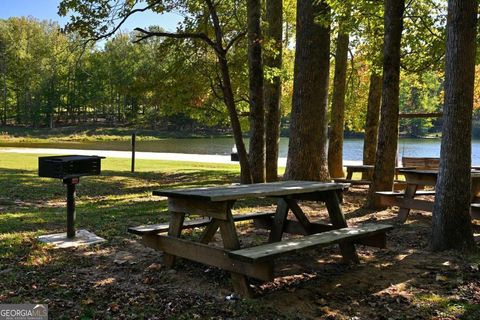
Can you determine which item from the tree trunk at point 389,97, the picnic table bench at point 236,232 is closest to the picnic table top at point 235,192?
the picnic table bench at point 236,232

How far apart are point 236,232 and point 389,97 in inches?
179

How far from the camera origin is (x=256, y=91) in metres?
10.1

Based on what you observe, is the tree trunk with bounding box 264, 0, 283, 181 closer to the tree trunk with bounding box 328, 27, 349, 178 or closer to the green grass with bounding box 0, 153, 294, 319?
the tree trunk with bounding box 328, 27, 349, 178

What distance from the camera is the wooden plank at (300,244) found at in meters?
3.59

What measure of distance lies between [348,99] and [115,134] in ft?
150

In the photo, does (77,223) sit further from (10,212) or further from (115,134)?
(115,134)

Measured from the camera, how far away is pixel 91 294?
13.1ft

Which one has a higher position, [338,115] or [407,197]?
[338,115]

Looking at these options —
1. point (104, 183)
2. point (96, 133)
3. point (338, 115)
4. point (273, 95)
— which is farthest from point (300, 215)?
point (96, 133)

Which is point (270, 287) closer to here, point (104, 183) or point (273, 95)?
point (273, 95)

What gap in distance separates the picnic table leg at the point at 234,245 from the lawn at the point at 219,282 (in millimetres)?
124

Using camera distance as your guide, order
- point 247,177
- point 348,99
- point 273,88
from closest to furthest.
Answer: point 247,177
point 273,88
point 348,99

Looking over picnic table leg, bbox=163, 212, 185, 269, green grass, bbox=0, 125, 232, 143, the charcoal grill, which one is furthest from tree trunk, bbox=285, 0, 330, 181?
green grass, bbox=0, 125, 232, 143

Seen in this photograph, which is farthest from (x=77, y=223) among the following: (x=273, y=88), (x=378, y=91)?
(x=378, y=91)
